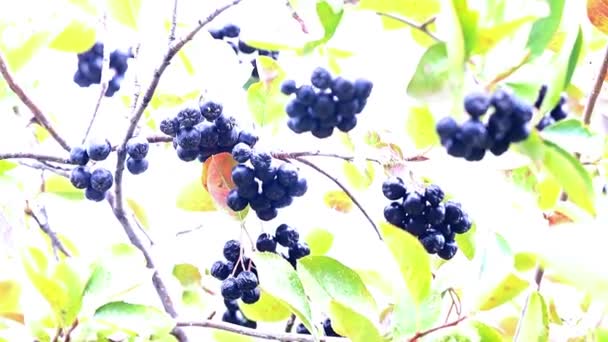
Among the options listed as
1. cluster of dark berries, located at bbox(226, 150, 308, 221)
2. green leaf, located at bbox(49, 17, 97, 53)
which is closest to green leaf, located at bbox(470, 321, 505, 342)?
cluster of dark berries, located at bbox(226, 150, 308, 221)

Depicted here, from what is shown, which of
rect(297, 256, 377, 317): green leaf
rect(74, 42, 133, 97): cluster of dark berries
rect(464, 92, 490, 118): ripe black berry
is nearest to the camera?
rect(464, 92, 490, 118): ripe black berry

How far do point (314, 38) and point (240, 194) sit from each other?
0.30 metres

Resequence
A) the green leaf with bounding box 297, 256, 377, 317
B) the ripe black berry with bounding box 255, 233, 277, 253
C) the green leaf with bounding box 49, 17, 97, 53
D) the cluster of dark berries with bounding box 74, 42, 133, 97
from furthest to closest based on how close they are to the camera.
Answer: the cluster of dark berries with bounding box 74, 42, 133, 97, the green leaf with bounding box 49, 17, 97, 53, the ripe black berry with bounding box 255, 233, 277, 253, the green leaf with bounding box 297, 256, 377, 317

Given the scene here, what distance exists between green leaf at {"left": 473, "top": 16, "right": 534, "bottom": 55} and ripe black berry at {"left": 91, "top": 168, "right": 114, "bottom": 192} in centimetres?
57

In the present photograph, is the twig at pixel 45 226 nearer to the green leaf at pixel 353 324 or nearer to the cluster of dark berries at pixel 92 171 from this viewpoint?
the cluster of dark berries at pixel 92 171

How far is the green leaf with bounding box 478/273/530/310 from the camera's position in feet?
2.47

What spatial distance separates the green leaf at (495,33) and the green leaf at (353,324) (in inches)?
12.0

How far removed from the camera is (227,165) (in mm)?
1071

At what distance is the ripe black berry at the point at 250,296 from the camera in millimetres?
1070

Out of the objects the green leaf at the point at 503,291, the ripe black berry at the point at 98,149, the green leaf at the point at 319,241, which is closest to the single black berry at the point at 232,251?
the green leaf at the point at 319,241

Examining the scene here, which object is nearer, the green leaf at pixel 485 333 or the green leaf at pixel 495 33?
the green leaf at pixel 495 33

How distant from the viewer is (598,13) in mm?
1006

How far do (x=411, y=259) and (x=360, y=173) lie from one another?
1.33ft

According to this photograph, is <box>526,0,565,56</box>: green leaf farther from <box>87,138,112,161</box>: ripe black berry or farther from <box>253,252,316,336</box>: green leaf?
<box>87,138,112,161</box>: ripe black berry
